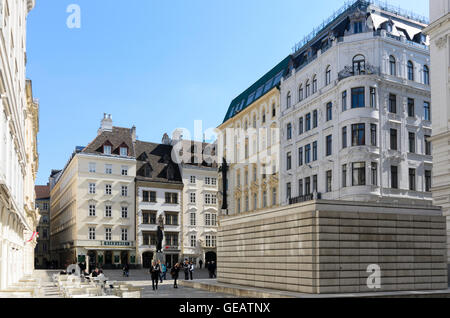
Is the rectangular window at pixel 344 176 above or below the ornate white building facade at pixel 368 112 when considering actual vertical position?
below

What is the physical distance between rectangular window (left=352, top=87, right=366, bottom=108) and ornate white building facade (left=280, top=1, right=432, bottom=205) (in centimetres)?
8

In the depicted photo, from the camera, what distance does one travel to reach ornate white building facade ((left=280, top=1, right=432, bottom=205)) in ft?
147

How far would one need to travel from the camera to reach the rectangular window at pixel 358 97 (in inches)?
1783

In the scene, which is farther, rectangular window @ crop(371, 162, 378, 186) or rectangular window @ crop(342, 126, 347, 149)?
rectangular window @ crop(342, 126, 347, 149)

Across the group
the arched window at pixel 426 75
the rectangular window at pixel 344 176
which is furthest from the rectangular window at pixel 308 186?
the arched window at pixel 426 75

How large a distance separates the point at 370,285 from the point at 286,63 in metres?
36.2

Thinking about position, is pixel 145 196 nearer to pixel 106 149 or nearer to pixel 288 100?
pixel 106 149

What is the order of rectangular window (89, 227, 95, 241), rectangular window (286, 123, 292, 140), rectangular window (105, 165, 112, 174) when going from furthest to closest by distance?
rectangular window (105, 165, 112, 174) → rectangular window (89, 227, 95, 241) → rectangular window (286, 123, 292, 140)

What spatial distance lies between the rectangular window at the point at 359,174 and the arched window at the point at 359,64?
741 cm

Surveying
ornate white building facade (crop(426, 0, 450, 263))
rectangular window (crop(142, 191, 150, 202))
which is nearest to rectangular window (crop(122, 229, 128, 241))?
rectangular window (crop(142, 191, 150, 202))

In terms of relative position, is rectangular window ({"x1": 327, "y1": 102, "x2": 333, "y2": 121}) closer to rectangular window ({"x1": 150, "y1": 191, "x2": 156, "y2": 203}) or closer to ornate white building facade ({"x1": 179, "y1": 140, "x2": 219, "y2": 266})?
ornate white building facade ({"x1": 179, "y1": 140, "x2": 219, "y2": 266})

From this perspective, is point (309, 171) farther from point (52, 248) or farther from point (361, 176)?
point (52, 248)

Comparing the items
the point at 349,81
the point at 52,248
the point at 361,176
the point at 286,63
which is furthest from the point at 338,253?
the point at 52,248

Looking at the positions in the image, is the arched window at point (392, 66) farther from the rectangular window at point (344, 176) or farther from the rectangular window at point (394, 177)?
the rectangular window at point (344, 176)
